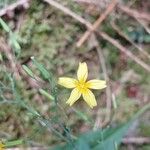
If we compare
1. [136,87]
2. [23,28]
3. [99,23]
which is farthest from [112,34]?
[23,28]

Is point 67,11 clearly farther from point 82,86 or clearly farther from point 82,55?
point 82,86

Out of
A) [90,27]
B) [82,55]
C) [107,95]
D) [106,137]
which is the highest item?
[90,27]

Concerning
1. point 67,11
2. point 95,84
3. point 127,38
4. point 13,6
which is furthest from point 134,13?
point 95,84

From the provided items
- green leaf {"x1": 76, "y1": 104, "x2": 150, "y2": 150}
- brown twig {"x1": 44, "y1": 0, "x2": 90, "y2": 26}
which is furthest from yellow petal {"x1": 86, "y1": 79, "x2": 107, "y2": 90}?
brown twig {"x1": 44, "y1": 0, "x2": 90, "y2": 26}

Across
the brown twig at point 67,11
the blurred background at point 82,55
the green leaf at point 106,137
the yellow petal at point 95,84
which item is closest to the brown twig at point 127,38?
the blurred background at point 82,55

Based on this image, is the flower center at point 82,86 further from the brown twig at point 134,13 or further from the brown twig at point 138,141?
the brown twig at point 134,13

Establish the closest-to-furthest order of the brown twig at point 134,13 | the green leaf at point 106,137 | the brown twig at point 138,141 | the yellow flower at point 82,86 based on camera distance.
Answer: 1. the yellow flower at point 82,86
2. the green leaf at point 106,137
3. the brown twig at point 138,141
4. the brown twig at point 134,13

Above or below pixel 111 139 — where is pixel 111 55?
above

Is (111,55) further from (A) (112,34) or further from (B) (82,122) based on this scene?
(B) (82,122)
